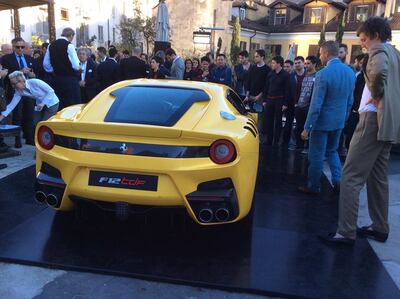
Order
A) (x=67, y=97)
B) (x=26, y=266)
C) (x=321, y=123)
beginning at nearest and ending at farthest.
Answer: (x=26, y=266)
(x=321, y=123)
(x=67, y=97)

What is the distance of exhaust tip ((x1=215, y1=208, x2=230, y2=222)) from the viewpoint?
3.18m

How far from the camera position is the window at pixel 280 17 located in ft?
142

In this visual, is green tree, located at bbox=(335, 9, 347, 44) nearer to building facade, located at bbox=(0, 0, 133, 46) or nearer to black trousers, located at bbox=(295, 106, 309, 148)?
building facade, located at bbox=(0, 0, 133, 46)

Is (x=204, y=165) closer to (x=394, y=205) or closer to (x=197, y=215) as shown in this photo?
(x=197, y=215)

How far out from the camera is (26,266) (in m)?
3.12

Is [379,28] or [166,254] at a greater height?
[379,28]

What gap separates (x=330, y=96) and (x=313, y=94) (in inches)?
7.7

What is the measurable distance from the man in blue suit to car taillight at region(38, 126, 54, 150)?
8.70 feet

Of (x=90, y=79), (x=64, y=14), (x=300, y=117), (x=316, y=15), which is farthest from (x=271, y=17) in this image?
(x=300, y=117)

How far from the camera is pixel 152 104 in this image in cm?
364

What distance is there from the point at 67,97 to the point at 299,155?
417 cm

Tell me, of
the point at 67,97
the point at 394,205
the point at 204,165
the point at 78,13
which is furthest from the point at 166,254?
the point at 78,13

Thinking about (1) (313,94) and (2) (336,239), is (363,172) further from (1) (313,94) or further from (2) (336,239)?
(1) (313,94)

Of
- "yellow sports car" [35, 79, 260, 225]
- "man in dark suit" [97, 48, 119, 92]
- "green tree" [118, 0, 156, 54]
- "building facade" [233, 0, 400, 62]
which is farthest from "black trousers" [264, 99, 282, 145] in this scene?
"building facade" [233, 0, 400, 62]
